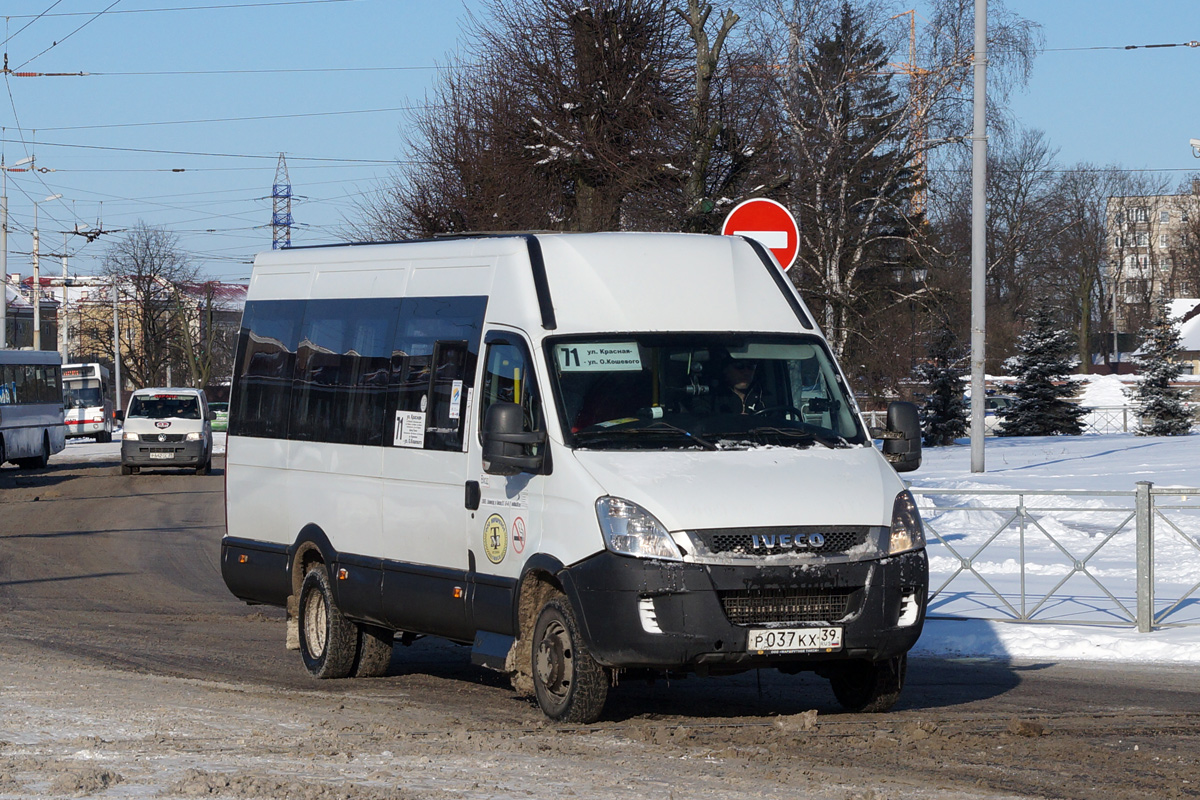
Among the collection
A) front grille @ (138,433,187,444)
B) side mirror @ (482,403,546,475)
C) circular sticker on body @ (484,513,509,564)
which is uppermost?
side mirror @ (482,403,546,475)

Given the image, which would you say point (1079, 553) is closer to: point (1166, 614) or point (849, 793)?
point (1166, 614)

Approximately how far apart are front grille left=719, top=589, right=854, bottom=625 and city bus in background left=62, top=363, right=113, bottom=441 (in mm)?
59066

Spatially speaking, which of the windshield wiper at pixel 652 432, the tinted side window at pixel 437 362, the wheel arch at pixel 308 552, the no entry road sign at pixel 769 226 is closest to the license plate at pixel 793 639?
the windshield wiper at pixel 652 432

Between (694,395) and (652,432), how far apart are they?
0.40m

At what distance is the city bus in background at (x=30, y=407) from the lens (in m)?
35.8

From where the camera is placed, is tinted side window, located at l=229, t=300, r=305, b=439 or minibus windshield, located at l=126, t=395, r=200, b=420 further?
minibus windshield, located at l=126, t=395, r=200, b=420

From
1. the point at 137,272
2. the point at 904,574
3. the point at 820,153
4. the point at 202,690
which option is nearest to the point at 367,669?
the point at 202,690

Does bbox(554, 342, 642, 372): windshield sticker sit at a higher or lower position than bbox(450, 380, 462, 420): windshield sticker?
higher

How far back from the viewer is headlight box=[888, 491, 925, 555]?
769 centimetres

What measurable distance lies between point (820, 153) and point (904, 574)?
102 ft

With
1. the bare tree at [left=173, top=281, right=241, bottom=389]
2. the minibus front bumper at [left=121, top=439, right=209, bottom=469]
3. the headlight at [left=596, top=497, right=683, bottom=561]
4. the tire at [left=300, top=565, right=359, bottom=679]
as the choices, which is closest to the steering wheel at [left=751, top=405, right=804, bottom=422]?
Answer: the headlight at [left=596, top=497, right=683, bottom=561]

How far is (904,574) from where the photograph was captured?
7680mm

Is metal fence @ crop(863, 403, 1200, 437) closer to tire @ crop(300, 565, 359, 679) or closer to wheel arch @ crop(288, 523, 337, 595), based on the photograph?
wheel arch @ crop(288, 523, 337, 595)

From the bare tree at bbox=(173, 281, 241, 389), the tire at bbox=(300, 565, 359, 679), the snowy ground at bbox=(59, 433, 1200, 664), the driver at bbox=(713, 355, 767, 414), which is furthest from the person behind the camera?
the bare tree at bbox=(173, 281, 241, 389)
